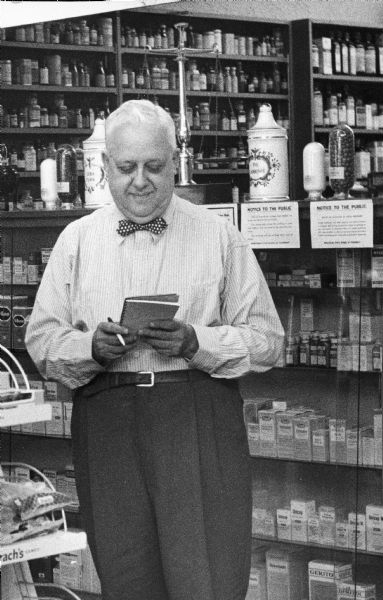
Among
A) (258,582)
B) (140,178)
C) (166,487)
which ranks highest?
(140,178)

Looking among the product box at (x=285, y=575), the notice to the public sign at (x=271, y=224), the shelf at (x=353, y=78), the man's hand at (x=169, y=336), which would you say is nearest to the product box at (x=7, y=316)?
the notice to the public sign at (x=271, y=224)

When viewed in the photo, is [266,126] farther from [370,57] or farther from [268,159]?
[370,57]

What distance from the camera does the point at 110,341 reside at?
7.84 feet

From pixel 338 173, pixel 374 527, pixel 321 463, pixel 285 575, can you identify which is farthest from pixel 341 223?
pixel 285 575

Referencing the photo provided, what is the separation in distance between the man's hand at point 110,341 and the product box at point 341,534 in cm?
135

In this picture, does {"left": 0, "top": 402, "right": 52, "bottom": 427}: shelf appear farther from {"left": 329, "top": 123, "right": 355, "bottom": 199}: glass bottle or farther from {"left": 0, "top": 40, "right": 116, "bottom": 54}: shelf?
{"left": 0, "top": 40, "right": 116, "bottom": 54}: shelf

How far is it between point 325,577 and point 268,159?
1317 mm

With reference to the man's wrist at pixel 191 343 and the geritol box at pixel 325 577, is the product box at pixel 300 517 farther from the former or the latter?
the man's wrist at pixel 191 343

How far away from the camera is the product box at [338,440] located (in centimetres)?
349

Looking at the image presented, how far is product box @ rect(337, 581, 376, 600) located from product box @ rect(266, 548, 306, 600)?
150 mm

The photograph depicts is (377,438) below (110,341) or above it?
below

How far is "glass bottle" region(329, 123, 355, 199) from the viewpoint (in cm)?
340

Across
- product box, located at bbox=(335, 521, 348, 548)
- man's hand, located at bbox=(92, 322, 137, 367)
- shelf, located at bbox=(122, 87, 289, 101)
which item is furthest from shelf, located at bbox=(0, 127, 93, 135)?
man's hand, located at bbox=(92, 322, 137, 367)

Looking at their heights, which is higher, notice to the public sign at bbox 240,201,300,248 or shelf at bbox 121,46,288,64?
shelf at bbox 121,46,288,64
